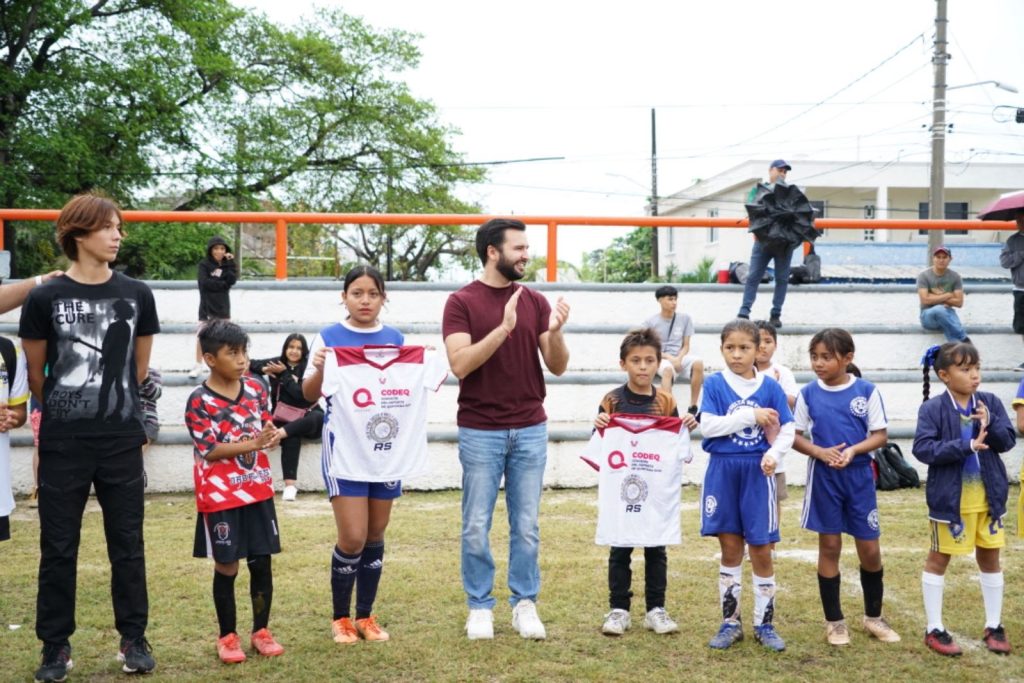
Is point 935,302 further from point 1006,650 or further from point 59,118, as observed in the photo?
point 59,118

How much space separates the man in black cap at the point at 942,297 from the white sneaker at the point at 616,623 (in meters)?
7.71

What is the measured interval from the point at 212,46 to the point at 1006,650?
95.8 feet

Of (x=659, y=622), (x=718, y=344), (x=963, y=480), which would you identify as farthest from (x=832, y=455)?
(x=718, y=344)

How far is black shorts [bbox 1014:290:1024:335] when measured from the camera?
406 inches

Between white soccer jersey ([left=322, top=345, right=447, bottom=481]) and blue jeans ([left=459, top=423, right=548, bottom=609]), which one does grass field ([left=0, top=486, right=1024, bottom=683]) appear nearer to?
blue jeans ([left=459, top=423, right=548, bottom=609])

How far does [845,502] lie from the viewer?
5.01m

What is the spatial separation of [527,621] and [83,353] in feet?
8.39

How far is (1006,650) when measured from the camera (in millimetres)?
4742

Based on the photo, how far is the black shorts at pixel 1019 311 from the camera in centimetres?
1030

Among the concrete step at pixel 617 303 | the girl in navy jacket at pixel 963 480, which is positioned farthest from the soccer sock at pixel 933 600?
the concrete step at pixel 617 303

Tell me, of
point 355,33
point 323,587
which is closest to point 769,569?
point 323,587

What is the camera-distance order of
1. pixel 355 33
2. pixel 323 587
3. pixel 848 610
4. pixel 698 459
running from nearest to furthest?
pixel 848 610 → pixel 323 587 → pixel 698 459 → pixel 355 33

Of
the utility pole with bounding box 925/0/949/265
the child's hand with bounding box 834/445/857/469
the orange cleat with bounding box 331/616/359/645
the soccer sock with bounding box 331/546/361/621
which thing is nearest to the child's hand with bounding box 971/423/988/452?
the child's hand with bounding box 834/445/857/469

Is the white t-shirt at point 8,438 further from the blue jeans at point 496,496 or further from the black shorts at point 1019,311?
the black shorts at point 1019,311
